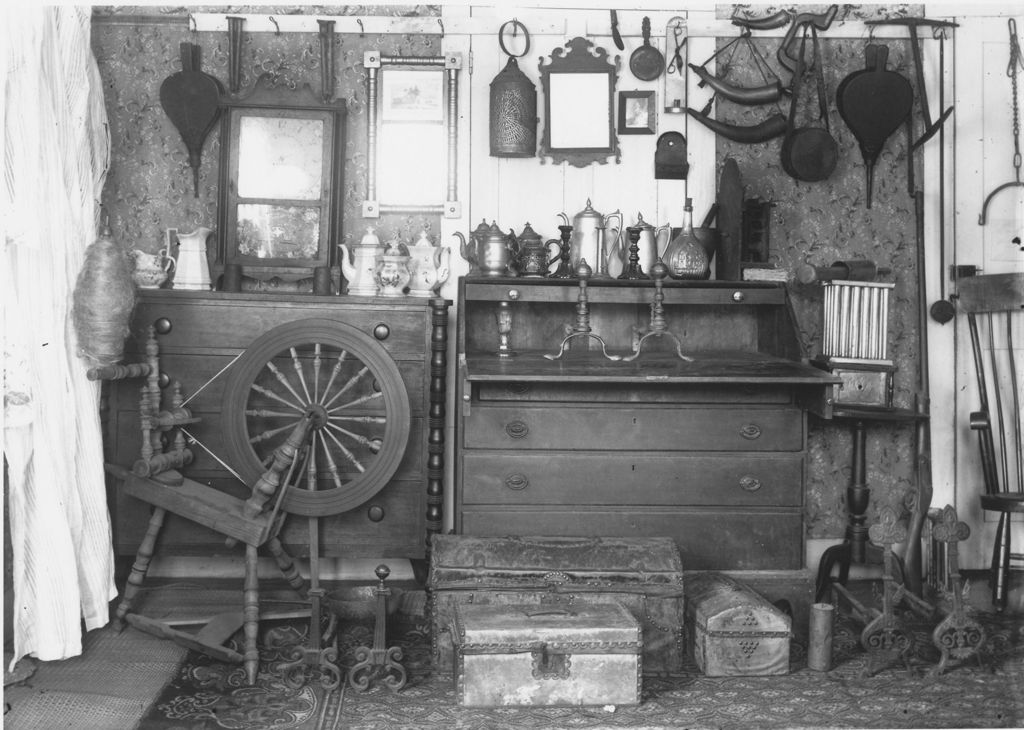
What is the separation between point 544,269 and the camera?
4438mm

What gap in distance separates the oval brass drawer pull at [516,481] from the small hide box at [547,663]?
2.35 ft

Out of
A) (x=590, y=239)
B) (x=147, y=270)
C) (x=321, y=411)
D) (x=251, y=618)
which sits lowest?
(x=251, y=618)

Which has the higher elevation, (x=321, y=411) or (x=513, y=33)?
(x=513, y=33)

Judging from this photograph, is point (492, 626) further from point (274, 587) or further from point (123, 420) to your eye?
point (123, 420)

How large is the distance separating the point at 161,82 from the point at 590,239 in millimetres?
1893

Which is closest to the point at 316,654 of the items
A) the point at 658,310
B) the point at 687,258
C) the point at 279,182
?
the point at 658,310

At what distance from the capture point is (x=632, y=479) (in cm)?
399

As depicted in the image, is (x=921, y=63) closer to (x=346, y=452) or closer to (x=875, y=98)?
(x=875, y=98)

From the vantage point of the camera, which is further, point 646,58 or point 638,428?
point 646,58

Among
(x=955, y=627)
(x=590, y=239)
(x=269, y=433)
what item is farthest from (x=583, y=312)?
(x=955, y=627)

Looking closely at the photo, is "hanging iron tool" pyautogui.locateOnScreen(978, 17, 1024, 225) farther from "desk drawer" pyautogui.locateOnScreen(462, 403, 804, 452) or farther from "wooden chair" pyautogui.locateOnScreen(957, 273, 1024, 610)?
"desk drawer" pyautogui.locateOnScreen(462, 403, 804, 452)

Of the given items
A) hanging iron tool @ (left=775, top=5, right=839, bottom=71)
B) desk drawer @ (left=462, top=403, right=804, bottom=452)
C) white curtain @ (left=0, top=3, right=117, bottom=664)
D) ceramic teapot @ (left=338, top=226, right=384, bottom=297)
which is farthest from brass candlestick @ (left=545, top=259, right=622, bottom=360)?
white curtain @ (left=0, top=3, right=117, bottom=664)

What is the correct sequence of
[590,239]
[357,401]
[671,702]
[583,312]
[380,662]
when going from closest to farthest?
[671,702], [380,662], [357,401], [583,312], [590,239]

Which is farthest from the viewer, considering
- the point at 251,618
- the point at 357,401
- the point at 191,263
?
the point at 191,263
